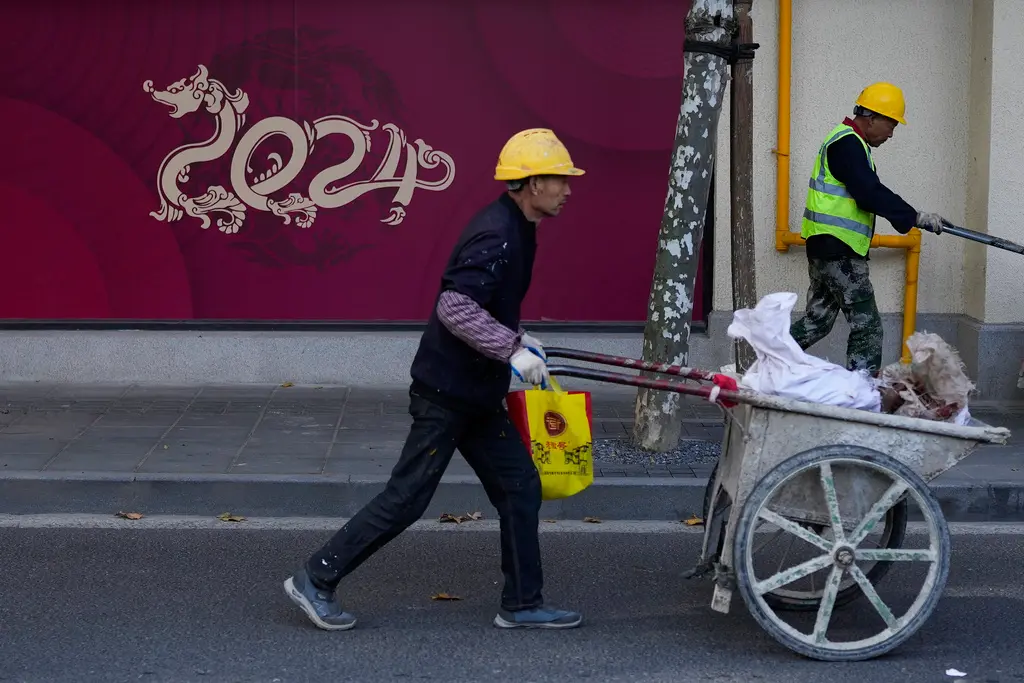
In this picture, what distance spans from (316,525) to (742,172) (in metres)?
2.90

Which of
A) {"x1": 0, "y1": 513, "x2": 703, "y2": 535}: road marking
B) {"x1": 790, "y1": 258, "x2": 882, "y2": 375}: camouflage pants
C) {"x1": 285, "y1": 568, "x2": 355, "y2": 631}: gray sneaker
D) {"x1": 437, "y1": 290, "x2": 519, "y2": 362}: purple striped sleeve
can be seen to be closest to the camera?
{"x1": 437, "y1": 290, "x2": 519, "y2": 362}: purple striped sleeve

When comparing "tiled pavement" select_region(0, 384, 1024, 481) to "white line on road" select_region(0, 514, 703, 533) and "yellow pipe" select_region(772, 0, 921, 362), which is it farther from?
"yellow pipe" select_region(772, 0, 921, 362)

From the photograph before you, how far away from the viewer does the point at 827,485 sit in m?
4.59

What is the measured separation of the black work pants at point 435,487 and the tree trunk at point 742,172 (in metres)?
2.67

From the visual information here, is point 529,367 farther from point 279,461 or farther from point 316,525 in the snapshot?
point 279,461

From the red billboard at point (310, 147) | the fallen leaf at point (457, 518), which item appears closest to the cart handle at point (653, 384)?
the fallen leaf at point (457, 518)

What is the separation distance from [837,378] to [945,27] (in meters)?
5.29

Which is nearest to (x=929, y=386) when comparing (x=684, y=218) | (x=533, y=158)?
(x=533, y=158)

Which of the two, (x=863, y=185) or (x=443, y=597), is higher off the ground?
(x=863, y=185)

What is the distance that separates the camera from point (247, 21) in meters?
9.23

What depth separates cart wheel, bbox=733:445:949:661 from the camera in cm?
457

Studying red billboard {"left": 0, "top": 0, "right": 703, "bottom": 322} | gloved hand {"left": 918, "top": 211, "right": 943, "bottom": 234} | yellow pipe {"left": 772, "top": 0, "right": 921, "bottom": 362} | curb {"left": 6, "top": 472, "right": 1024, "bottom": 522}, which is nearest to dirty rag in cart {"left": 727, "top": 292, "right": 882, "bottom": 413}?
curb {"left": 6, "top": 472, "right": 1024, "bottom": 522}

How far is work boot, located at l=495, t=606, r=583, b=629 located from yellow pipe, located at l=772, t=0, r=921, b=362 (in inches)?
182

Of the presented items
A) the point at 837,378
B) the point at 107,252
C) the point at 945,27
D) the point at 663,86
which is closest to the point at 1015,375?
the point at 945,27
